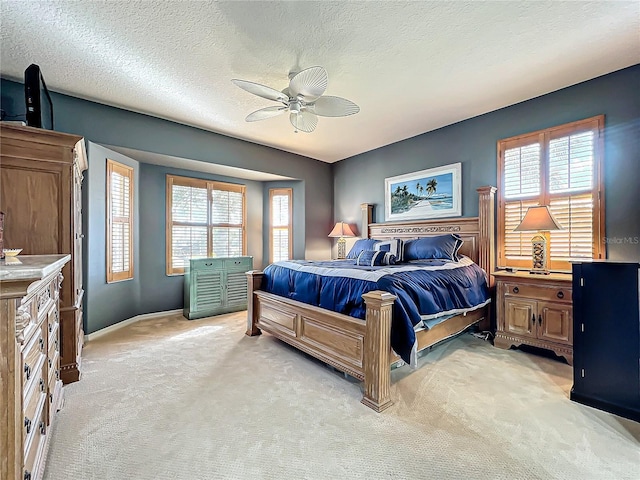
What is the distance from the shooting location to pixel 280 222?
18.2 feet

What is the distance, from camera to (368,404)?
77.5 inches

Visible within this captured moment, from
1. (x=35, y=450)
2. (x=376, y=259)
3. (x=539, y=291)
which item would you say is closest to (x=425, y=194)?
(x=376, y=259)

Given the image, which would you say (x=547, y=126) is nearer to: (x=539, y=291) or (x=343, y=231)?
(x=539, y=291)

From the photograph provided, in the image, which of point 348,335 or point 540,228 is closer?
point 348,335

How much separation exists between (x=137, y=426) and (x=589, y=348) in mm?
3151

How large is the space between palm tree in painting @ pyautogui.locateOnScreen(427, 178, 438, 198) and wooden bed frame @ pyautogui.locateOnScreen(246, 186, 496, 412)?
0.44 metres

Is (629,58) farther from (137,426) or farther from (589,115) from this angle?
(137,426)

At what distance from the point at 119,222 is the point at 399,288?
3.79 metres

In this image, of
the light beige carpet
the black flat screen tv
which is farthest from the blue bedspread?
the black flat screen tv

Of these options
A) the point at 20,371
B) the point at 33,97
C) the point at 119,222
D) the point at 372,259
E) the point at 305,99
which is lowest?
the point at 20,371

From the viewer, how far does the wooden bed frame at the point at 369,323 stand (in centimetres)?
196

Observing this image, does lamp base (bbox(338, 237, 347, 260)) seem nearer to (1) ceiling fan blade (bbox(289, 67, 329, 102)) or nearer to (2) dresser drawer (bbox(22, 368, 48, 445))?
(1) ceiling fan blade (bbox(289, 67, 329, 102))

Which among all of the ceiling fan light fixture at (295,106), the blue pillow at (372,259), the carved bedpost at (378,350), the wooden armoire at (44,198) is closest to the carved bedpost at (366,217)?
the blue pillow at (372,259)

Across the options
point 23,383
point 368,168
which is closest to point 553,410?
point 23,383
